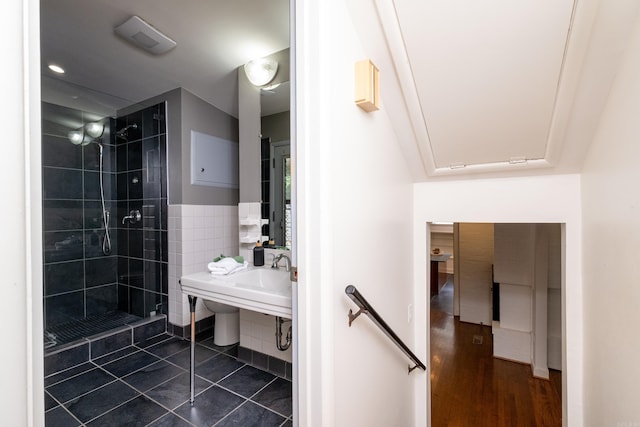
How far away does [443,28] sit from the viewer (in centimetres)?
101

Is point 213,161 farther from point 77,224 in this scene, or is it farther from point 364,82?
point 364,82

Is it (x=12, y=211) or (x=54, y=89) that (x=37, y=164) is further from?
(x=54, y=89)

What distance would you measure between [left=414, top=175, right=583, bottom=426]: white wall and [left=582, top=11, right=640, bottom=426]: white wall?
102mm

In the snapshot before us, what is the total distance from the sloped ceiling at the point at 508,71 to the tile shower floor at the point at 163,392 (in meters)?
1.97

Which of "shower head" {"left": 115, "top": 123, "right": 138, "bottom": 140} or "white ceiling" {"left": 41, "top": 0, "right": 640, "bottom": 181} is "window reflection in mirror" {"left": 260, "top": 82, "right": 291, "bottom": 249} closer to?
"white ceiling" {"left": 41, "top": 0, "right": 640, "bottom": 181}

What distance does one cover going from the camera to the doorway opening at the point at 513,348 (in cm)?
247

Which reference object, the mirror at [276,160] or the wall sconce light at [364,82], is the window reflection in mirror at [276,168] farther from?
the wall sconce light at [364,82]

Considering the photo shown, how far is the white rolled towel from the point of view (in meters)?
1.84

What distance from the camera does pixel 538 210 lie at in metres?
1.65

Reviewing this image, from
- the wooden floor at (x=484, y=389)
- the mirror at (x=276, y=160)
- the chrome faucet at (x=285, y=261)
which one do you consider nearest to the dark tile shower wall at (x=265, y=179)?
the mirror at (x=276, y=160)

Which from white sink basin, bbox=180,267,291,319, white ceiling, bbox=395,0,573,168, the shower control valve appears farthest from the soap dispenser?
the shower control valve

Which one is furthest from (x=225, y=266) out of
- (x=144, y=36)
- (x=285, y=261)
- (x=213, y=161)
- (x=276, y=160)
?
(x=144, y=36)

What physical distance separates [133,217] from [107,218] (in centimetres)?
31

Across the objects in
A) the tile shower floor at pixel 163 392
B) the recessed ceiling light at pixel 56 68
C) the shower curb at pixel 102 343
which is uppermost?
the recessed ceiling light at pixel 56 68
